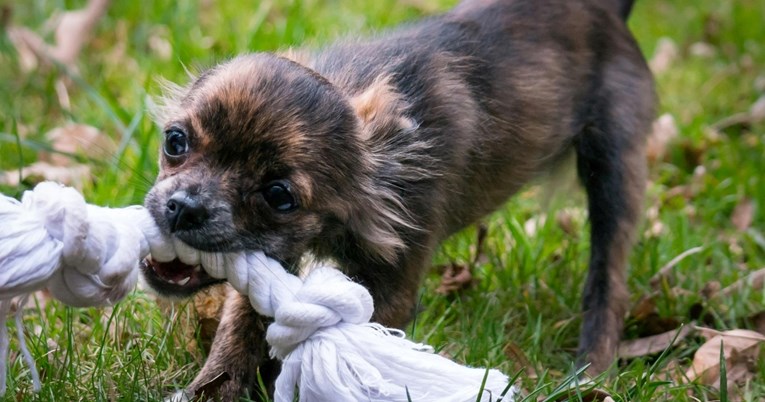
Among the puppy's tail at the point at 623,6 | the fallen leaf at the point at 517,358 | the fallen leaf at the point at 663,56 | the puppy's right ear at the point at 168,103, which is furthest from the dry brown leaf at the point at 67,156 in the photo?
the fallen leaf at the point at 663,56

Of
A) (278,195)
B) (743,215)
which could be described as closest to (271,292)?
(278,195)

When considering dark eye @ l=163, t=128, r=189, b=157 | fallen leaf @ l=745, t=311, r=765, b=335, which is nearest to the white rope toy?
dark eye @ l=163, t=128, r=189, b=157

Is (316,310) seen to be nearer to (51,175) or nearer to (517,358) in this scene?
(517,358)

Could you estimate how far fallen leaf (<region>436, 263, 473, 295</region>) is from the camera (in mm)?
4383

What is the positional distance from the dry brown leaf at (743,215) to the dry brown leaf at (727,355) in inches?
56.5

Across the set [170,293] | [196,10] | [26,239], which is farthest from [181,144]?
[196,10]

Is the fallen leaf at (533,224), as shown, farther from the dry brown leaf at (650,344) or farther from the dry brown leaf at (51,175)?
the dry brown leaf at (51,175)

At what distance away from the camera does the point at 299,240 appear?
3.27 meters

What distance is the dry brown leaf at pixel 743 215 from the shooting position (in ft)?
17.6

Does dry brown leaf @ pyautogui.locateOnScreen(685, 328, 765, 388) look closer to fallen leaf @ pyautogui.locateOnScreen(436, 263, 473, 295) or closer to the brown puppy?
the brown puppy

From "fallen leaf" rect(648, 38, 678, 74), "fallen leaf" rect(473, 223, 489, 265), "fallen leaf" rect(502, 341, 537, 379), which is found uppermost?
"fallen leaf" rect(502, 341, 537, 379)

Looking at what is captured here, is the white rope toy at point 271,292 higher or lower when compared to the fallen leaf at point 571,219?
higher

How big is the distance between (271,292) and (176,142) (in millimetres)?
582

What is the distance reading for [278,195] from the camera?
3.16m
